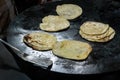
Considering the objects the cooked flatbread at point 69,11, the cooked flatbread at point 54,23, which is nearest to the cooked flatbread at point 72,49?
the cooked flatbread at point 54,23

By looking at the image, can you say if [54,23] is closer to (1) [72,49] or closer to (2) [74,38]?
(2) [74,38]

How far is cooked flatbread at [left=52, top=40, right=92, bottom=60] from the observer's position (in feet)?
6.06

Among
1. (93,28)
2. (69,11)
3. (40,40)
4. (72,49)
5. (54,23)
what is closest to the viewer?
(72,49)

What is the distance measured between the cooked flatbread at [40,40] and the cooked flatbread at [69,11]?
42 centimetres

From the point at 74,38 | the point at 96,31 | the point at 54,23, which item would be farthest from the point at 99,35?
the point at 54,23

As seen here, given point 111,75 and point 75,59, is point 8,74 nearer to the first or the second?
point 75,59

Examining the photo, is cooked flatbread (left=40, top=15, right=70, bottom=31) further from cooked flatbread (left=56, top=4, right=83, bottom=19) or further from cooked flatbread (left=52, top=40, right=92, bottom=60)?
cooked flatbread (left=52, top=40, right=92, bottom=60)

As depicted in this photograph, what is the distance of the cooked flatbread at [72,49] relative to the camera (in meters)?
1.85

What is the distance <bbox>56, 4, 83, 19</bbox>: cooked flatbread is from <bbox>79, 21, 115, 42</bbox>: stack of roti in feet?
0.73

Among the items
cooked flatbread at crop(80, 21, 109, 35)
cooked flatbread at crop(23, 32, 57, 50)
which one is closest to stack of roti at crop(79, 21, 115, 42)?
cooked flatbread at crop(80, 21, 109, 35)

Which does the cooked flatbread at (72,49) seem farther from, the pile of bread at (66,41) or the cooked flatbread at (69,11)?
the cooked flatbread at (69,11)

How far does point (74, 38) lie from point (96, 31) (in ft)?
0.73

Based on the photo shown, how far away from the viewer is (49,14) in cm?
252

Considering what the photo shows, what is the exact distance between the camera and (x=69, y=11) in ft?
8.36
